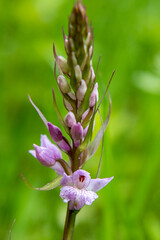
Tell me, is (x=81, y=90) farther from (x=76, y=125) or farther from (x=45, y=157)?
(x=45, y=157)

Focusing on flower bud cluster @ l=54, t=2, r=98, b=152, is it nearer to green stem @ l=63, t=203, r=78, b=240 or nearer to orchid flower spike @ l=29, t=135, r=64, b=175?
orchid flower spike @ l=29, t=135, r=64, b=175

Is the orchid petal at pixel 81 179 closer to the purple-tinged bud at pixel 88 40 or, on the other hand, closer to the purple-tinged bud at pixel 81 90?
the purple-tinged bud at pixel 81 90

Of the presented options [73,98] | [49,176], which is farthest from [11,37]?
[73,98]

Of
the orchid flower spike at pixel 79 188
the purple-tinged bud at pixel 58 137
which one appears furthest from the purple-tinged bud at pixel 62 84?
the orchid flower spike at pixel 79 188

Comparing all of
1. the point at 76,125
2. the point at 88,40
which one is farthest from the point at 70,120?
the point at 88,40

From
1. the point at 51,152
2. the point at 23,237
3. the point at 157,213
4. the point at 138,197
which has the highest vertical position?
the point at 51,152

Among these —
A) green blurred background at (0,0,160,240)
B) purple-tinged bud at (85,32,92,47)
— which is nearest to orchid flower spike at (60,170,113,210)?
purple-tinged bud at (85,32,92,47)

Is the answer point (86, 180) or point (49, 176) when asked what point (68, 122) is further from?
point (49, 176)
